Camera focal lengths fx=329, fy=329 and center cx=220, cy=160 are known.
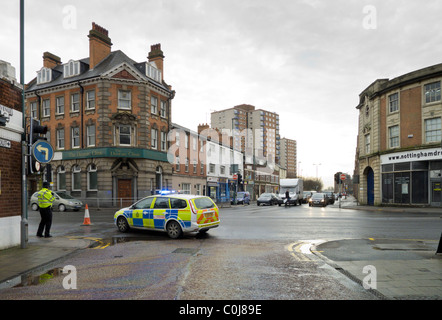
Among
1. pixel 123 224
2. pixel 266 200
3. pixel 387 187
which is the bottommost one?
pixel 266 200

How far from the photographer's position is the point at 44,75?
34375 mm

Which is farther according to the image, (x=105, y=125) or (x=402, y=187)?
(x=105, y=125)

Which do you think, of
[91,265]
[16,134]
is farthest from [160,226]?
[16,134]

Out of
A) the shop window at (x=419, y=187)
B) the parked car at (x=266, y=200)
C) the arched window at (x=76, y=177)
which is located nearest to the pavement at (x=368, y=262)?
the shop window at (x=419, y=187)

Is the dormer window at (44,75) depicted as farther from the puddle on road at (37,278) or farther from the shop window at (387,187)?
the shop window at (387,187)

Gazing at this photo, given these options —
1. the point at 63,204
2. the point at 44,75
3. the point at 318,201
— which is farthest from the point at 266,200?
the point at 44,75

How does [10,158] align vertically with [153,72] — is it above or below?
below

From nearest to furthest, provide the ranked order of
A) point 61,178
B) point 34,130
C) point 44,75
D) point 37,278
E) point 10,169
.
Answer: point 37,278
point 10,169
point 34,130
point 61,178
point 44,75

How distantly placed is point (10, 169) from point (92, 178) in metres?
22.0

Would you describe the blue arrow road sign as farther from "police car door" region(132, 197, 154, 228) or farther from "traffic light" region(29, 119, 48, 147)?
"police car door" region(132, 197, 154, 228)

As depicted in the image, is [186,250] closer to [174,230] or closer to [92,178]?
[174,230]

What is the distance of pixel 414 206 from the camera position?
26484 mm

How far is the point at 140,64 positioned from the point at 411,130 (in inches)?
1009

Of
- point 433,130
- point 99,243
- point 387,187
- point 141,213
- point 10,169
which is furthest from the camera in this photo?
point 387,187
